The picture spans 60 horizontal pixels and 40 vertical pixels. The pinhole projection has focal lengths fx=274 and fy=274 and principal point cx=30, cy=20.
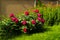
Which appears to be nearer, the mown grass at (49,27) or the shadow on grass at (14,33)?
the mown grass at (49,27)

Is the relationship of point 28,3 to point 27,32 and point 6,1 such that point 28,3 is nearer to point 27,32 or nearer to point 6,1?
point 6,1

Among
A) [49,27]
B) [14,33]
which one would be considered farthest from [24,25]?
[49,27]

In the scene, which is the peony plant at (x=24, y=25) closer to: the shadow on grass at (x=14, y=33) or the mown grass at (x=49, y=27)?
the shadow on grass at (x=14, y=33)

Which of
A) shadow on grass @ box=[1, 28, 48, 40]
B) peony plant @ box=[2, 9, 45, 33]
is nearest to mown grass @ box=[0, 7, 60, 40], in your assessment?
shadow on grass @ box=[1, 28, 48, 40]

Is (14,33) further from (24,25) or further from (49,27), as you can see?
(49,27)

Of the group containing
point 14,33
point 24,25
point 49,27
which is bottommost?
point 49,27

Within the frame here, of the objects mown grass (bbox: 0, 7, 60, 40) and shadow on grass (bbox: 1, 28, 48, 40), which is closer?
mown grass (bbox: 0, 7, 60, 40)

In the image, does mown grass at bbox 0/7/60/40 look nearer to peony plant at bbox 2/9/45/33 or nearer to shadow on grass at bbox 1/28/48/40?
shadow on grass at bbox 1/28/48/40

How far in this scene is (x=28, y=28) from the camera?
31.4ft

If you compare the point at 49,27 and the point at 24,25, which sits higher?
the point at 24,25

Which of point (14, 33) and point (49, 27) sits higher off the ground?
point (14, 33)

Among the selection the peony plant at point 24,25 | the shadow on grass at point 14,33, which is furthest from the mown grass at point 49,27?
the peony plant at point 24,25

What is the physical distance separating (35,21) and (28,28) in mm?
408

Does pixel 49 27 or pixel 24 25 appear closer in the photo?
pixel 24 25
